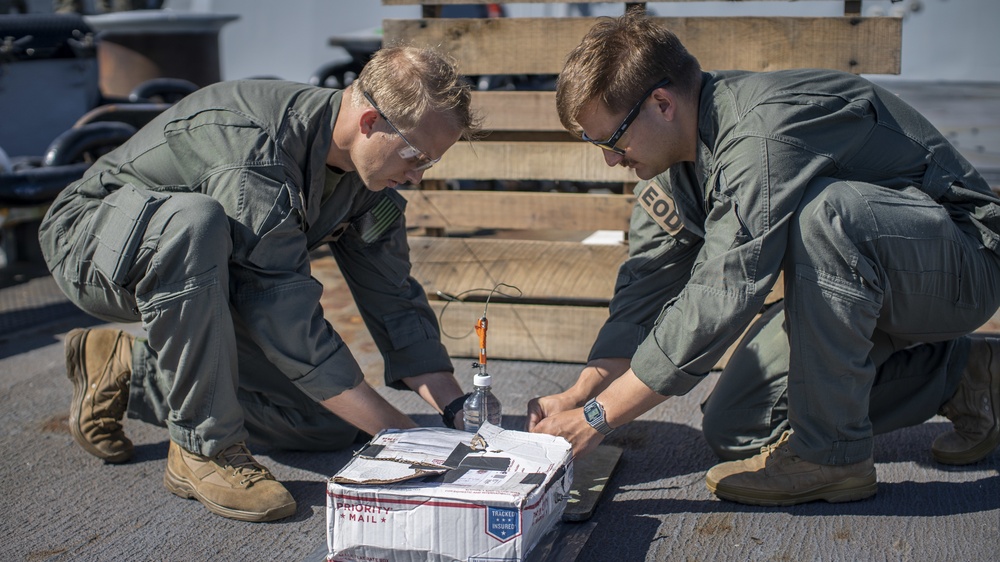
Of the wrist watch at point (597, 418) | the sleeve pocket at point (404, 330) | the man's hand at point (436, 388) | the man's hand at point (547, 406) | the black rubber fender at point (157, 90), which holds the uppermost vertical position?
the black rubber fender at point (157, 90)

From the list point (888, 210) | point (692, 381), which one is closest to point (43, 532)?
point (692, 381)

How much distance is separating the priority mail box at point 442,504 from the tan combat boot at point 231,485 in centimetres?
38

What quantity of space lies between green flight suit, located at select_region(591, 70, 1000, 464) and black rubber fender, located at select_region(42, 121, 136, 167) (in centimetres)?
357

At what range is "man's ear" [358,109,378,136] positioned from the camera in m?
2.30

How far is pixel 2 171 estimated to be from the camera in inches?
178

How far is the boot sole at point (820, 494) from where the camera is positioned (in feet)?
7.48

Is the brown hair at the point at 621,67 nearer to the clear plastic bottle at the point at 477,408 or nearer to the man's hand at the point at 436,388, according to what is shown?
the clear plastic bottle at the point at 477,408

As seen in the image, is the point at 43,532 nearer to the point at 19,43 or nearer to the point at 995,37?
the point at 19,43

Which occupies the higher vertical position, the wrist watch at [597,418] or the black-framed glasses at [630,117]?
the black-framed glasses at [630,117]

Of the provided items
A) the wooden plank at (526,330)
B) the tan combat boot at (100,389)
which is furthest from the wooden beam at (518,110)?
the tan combat boot at (100,389)

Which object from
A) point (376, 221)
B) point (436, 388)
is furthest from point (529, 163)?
point (436, 388)

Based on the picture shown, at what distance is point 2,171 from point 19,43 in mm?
1178

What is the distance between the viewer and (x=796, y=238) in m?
2.12

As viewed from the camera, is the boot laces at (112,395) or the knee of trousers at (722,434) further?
the boot laces at (112,395)
